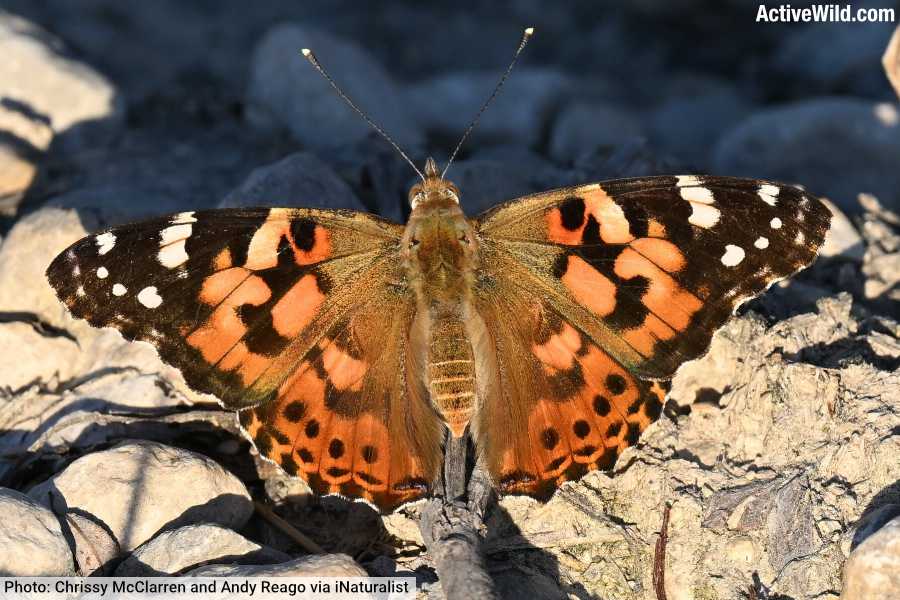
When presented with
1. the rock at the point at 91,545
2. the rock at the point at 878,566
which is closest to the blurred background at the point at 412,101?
the rock at the point at 91,545

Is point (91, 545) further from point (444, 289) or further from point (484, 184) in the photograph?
point (484, 184)

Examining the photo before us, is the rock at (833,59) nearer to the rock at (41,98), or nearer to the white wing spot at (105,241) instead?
the rock at (41,98)

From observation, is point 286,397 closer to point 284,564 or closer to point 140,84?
point 284,564

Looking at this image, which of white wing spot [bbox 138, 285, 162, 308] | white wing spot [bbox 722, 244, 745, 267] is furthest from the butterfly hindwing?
white wing spot [bbox 138, 285, 162, 308]

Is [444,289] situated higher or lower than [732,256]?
higher

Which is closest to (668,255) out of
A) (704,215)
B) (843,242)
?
(704,215)

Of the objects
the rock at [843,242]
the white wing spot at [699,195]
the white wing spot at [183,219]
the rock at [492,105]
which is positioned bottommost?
the white wing spot at [699,195]
